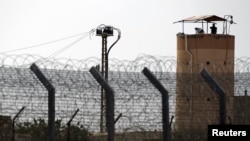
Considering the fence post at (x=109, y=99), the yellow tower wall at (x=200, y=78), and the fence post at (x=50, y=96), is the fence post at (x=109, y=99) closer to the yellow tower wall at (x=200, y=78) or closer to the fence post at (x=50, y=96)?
the fence post at (x=50, y=96)

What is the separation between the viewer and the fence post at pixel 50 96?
1323 cm

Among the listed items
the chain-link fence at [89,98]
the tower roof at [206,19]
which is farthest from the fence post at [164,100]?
the tower roof at [206,19]

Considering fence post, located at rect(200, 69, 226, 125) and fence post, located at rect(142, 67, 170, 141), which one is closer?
fence post, located at rect(142, 67, 170, 141)

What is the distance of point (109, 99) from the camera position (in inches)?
531

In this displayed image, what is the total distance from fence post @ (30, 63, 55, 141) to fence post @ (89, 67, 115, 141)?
2.36 ft

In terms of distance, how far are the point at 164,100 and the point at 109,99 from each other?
102cm

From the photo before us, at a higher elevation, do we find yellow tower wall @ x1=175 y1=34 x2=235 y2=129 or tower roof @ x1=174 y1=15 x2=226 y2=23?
tower roof @ x1=174 y1=15 x2=226 y2=23

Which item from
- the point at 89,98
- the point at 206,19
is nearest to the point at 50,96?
the point at 89,98

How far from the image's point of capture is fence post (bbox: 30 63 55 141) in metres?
13.2

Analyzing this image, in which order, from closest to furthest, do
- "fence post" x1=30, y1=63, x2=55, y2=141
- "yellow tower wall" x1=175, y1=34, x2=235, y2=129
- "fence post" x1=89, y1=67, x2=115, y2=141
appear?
"fence post" x1=30, y1=63, x2=55, y2=141, "fence post" x1=89, y1=67, x2=115, y2=141, "yellow tower wall" x1=175, y1=34, x2=235, y2=129

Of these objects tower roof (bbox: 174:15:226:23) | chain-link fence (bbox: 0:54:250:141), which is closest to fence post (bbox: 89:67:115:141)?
chain-link fence (bbox: 0:54:250:141)

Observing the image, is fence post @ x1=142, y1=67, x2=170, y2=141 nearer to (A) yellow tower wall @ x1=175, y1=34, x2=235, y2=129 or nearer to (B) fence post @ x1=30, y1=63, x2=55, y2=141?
(A) yellow tower wall @ x1=175, y1=34, x2=235, y2=129

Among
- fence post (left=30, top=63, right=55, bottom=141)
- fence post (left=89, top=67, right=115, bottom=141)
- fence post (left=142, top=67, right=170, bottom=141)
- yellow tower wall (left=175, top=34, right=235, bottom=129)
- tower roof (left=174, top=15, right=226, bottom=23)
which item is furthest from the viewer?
tower roof (left=174, top=15, right=226, bottom=23)

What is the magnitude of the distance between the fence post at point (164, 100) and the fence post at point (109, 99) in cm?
81
